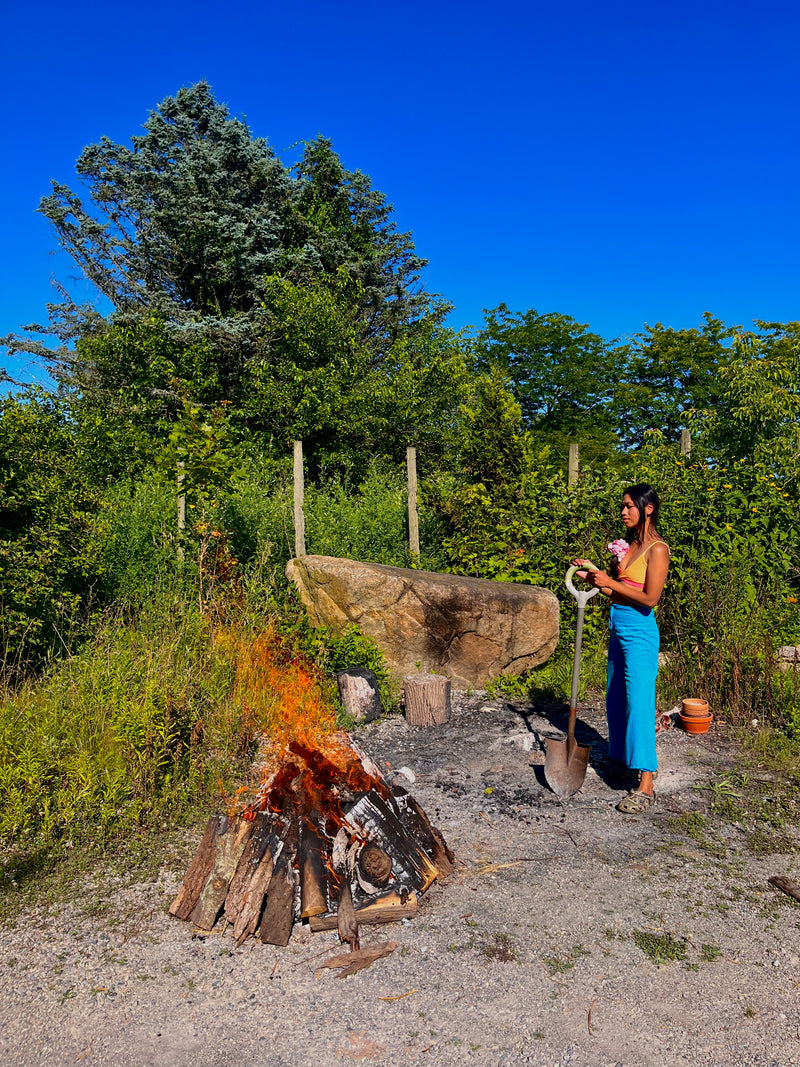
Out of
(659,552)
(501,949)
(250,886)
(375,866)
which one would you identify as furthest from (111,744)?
(659,552)

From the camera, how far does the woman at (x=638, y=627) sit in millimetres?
4363

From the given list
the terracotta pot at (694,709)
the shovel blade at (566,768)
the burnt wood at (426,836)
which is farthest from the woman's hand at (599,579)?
the terracotta pot at (694,709)

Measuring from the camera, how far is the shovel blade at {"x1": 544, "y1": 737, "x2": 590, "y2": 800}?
458 cm

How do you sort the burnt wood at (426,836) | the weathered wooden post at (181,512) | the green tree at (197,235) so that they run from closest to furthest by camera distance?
the burnt wood at (426,836) → the weathered wooden post at (181,512) → the green tree at (197,235)

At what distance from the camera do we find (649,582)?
4.30 metres

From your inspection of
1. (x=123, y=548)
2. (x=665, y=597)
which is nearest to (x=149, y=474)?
(x=123, y=548)

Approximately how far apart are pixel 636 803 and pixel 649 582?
1300mm

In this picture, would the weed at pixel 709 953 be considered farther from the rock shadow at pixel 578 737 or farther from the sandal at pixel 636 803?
the rock shadow at pixel 578 737

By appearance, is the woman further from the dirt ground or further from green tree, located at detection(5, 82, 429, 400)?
green tree, located at detection(5, 82, 429, 400)

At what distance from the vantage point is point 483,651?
22.5 ft

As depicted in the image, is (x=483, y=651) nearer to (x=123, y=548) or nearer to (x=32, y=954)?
(x=123, y=548)

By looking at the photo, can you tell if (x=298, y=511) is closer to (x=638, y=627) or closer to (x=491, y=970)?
(x=638, y=627)

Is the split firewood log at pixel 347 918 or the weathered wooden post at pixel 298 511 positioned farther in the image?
the weathered wooden post at pixel 298 511

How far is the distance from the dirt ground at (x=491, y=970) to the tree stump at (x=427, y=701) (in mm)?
1722
